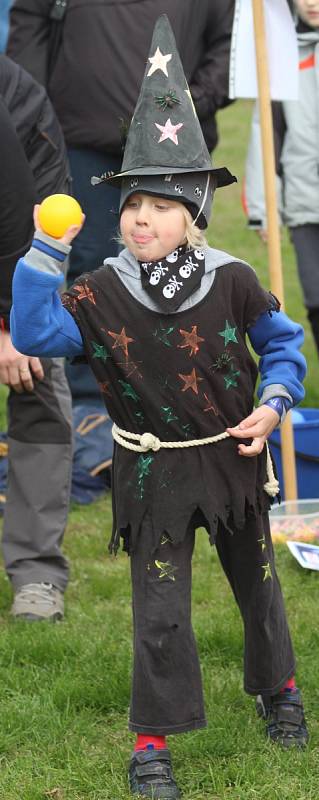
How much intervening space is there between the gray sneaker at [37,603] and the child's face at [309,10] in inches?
105

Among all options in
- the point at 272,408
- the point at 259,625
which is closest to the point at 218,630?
the point at 259,625

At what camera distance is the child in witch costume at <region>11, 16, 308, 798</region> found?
349 centimetres

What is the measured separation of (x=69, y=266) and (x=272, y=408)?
326cm

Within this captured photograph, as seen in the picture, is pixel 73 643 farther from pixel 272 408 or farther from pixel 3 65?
pixel 3 65

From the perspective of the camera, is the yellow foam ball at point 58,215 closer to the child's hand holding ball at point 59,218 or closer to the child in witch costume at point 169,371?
the child's hand holding ball at point 59,218

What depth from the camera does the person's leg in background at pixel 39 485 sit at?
4.94m

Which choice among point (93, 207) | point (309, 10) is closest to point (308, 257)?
point (93, 207)

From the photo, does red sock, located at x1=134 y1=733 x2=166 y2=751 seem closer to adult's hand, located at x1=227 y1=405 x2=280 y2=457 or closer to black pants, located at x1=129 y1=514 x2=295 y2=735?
black pants, located at x1=129 y1=514 x2=295 y2=735

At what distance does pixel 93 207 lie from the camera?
632cm

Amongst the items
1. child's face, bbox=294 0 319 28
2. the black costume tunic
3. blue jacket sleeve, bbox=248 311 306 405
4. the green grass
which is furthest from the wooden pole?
the black costume tunic

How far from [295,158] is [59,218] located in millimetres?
3330

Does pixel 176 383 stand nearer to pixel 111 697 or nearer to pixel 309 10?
pixel 111 697

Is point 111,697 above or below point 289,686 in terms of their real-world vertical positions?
below

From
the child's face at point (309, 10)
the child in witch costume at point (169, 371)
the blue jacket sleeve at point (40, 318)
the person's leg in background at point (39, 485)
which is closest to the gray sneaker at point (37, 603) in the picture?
the person's leg in background at point (39, 485)
